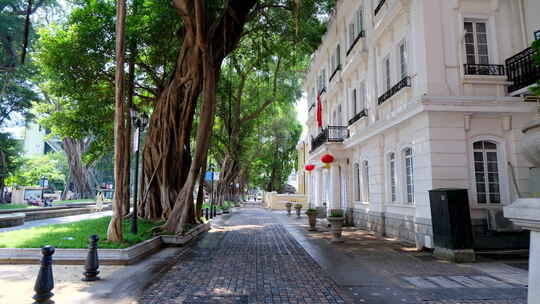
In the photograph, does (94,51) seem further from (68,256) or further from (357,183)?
(357,183)

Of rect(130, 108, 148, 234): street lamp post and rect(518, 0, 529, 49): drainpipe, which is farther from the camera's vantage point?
rect(130, 108, 148, 234): street lamp post

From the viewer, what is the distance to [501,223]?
9.57 metres

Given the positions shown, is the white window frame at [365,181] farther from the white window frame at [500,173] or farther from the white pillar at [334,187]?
the white window frame at [500,173]

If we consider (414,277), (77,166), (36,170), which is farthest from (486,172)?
(36,170)

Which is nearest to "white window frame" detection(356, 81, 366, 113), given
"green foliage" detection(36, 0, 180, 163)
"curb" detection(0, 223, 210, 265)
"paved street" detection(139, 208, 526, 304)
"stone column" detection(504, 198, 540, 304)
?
"paved street" detection(139, 208, 526, 304)

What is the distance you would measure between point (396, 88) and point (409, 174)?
9.89 feet

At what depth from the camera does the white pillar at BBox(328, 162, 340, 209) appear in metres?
18.5

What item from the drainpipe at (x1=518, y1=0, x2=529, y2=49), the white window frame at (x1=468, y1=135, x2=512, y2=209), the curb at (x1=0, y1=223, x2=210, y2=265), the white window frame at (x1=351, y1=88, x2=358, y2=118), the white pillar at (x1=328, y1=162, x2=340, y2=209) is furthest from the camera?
the white pillar at (x1=328, y1=162, x2=340, y2=209)

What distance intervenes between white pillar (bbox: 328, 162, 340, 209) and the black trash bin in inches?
372

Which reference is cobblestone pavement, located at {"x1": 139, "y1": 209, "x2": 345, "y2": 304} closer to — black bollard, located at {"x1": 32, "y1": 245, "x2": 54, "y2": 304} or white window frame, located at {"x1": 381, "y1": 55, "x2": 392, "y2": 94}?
black bollard, located at {"x1": 32, "y1": 245, "x2": 54, "y2": 304}

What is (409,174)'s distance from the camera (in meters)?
12.0

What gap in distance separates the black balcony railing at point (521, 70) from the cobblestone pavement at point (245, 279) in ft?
25.2

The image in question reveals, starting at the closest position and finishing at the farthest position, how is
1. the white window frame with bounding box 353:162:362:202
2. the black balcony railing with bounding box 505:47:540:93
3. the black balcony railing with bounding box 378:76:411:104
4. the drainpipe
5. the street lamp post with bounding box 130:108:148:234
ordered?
1. the black balcony railing with bounding box 505:47:540:93
2. the drainpipe
3. the street lamp post with bounding box 130:108:148:234
4. the black balcony railing with bounding box 378:76:411:104
5. the white window frame with bounding box 353:162:362:202

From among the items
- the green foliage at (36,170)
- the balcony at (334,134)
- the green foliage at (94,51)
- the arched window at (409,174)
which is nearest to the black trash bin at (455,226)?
the arched window at (409,174)
